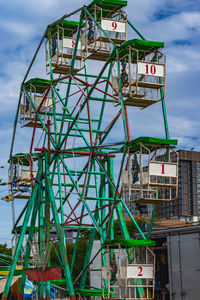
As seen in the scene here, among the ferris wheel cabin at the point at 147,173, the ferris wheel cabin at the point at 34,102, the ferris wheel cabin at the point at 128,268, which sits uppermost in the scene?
the ferris wheel cabin at the point at 34,102

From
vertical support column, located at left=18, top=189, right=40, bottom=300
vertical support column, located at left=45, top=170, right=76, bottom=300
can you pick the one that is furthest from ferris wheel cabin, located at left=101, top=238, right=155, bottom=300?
vertical support column, located at left=18, top=189, right=40, bottom=300

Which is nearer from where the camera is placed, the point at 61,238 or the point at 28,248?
the point at 61,238

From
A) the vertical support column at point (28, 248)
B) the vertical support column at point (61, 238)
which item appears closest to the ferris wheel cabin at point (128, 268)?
the vertical support column at point (61, 238)

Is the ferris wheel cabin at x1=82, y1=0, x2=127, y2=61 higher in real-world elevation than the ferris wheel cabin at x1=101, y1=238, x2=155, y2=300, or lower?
higher

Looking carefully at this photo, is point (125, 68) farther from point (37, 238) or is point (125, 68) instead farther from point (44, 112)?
point (37, 238)

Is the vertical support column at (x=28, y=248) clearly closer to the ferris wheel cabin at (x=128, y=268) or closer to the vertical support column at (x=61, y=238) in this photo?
the vertical support column at (x=61, y=238)

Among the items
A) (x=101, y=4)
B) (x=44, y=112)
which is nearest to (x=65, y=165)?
(x=44, y=112)

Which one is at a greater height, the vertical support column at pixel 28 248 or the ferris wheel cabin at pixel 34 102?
the ferris wheel cabin at pixel 34 102

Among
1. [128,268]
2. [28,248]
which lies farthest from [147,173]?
[28,248]

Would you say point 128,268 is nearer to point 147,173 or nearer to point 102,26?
point 147,173

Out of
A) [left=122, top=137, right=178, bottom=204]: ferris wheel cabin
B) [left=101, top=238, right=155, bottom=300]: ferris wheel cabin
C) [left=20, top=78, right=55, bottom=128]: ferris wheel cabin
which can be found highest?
[left=20, top=78, right=55, bottom=128]: ferris wheel cabin

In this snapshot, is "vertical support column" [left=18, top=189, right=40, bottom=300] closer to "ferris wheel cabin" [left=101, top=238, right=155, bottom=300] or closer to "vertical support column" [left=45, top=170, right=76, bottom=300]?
"vertical support column" [left=45, top=170, right=76, bottom=300]

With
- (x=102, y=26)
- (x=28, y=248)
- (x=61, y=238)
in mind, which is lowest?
(x=61, y=238)

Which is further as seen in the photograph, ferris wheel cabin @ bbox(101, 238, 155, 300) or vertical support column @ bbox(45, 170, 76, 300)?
vertical support column @ bbox(45, 170, 76, 300)
